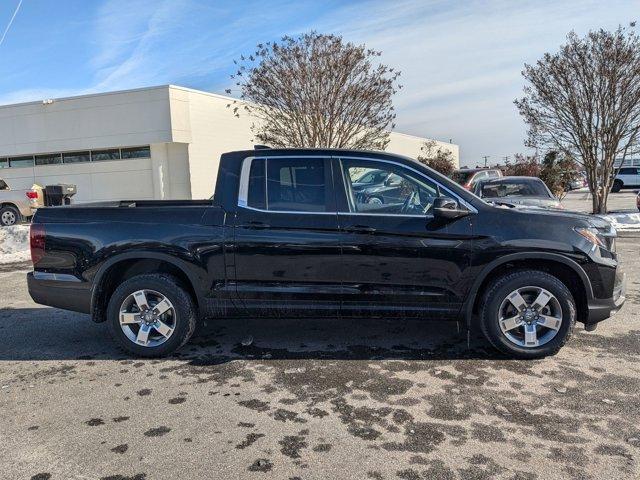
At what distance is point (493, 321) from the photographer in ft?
14.8

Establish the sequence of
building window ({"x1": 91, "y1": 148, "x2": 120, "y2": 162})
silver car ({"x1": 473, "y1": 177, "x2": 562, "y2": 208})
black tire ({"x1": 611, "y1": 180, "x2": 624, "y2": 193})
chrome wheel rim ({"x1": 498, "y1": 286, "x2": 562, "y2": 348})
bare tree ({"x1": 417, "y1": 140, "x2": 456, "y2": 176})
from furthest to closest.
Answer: bare tree ({"x1": 417, "y1": 140, "x2": 456, "y2": 176}) → black tire ({"x1": 611, "y1": 180, "x2": 624, "y2": 193}) → building window ({"x1": 91, "y1": 148, "x2": 120, "y2": 162}) → silver car ({"x1": 473, "y1": 177, "x2": 562, "y2": 208}) → chrome wheel rim ({"x1": 498, "y1": 286, "x2": 562, "y2": 348})

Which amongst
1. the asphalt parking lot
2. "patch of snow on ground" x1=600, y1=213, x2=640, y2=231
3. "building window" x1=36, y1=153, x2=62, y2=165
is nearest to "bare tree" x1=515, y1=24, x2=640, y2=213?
"patch of snow on ground" x1=600, y1=213, x2=640, y2=231

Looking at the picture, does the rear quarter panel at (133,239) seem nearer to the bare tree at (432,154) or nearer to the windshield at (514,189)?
the windshield at (514,189)

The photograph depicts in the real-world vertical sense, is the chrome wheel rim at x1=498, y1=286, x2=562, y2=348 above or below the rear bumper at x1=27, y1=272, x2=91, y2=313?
below

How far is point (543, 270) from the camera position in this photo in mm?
4672

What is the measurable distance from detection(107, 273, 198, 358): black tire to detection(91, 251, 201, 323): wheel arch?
0.44 feet

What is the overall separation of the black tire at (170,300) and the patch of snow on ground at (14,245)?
7.97m

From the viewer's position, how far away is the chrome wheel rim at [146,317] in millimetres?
4805

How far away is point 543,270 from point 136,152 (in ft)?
73.4

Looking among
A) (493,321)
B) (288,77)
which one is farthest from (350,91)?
(493,321)

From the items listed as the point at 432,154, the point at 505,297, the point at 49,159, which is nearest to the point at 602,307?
the point at 505,297

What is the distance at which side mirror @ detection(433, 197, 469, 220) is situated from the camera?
14.4 ft

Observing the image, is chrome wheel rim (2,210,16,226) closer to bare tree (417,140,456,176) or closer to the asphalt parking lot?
the asphalt parking lot

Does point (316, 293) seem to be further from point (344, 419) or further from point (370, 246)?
point (344, 419)
